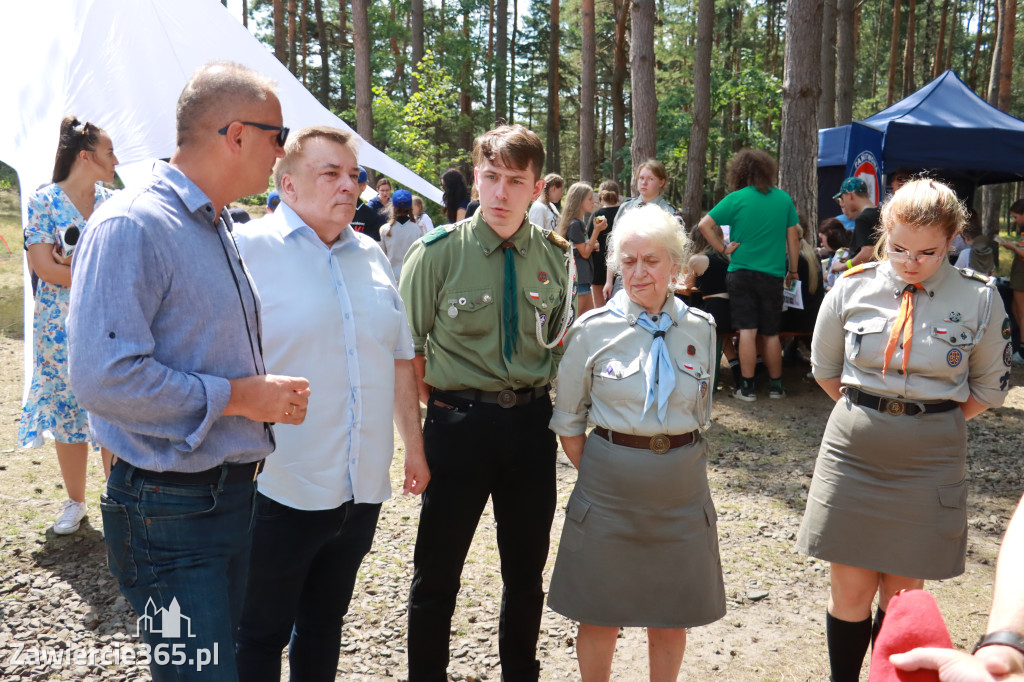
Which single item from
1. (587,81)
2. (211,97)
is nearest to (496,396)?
(211,97)

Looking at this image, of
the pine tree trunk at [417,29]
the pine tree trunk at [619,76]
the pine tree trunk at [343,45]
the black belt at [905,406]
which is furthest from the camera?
the pine tree trunk at [343,45]

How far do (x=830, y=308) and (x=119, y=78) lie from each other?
17.8 feet

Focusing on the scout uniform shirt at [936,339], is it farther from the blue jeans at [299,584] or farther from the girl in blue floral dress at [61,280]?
the girl in blue floral dress at [61,280]

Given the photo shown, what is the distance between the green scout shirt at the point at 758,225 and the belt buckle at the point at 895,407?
4.01 metres

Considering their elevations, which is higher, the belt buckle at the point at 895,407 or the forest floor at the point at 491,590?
the belt buckle at the point at 895,407

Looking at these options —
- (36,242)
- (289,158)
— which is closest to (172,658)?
(289,158)

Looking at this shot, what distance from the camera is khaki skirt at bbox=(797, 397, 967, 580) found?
2682mm

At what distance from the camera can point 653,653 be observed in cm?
260

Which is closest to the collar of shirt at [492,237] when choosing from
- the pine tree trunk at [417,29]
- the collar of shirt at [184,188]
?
the collar of shirt at [184,188]

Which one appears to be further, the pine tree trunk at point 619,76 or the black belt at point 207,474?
the pine tree trunk at point 619,76

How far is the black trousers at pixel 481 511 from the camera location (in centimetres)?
263

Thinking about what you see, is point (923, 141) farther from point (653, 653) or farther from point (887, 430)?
point (653, 653)

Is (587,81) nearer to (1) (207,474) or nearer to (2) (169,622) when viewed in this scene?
(1) (207,474)

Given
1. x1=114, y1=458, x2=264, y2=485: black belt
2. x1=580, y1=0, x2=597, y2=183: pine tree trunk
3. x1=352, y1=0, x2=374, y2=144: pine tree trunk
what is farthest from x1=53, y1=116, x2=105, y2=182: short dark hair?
x1=580, y1=0, x2=597, y2=183: pine tree trunk
